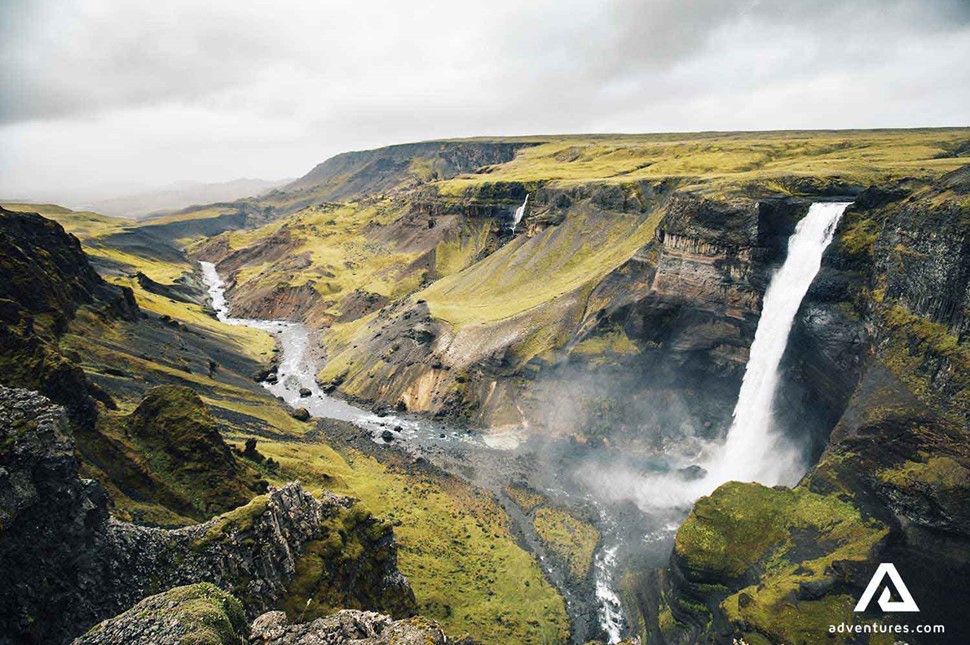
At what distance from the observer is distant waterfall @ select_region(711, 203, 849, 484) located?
48812 millimetres

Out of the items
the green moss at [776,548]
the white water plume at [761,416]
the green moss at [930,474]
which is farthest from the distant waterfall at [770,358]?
the green moss at [930,474]

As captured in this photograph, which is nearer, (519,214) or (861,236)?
(861,236)

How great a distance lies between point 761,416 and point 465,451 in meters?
32.3

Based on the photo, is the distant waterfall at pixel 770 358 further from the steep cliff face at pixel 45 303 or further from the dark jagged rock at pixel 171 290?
the dark jagged rock at pixel 171 290

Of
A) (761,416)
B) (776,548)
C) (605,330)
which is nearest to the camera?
(776,548)

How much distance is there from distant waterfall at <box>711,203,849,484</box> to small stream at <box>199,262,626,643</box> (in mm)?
16781

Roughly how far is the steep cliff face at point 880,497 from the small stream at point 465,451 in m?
5.07

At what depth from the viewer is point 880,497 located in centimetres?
3136

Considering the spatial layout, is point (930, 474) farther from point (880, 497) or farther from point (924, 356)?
point (924, 356)

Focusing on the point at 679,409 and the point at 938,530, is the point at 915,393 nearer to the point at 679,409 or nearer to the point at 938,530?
the point at 938,530

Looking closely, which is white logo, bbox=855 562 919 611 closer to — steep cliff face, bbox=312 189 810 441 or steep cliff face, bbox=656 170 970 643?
steep cliff face, bbox=656 170 970 643

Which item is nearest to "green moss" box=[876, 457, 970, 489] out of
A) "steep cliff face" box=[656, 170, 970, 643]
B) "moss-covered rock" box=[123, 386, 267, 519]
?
"steep cliff face" box=[656, 170, 970, 643]

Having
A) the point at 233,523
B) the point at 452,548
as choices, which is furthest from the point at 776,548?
the point at 233,523

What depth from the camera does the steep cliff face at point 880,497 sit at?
91.9ft
